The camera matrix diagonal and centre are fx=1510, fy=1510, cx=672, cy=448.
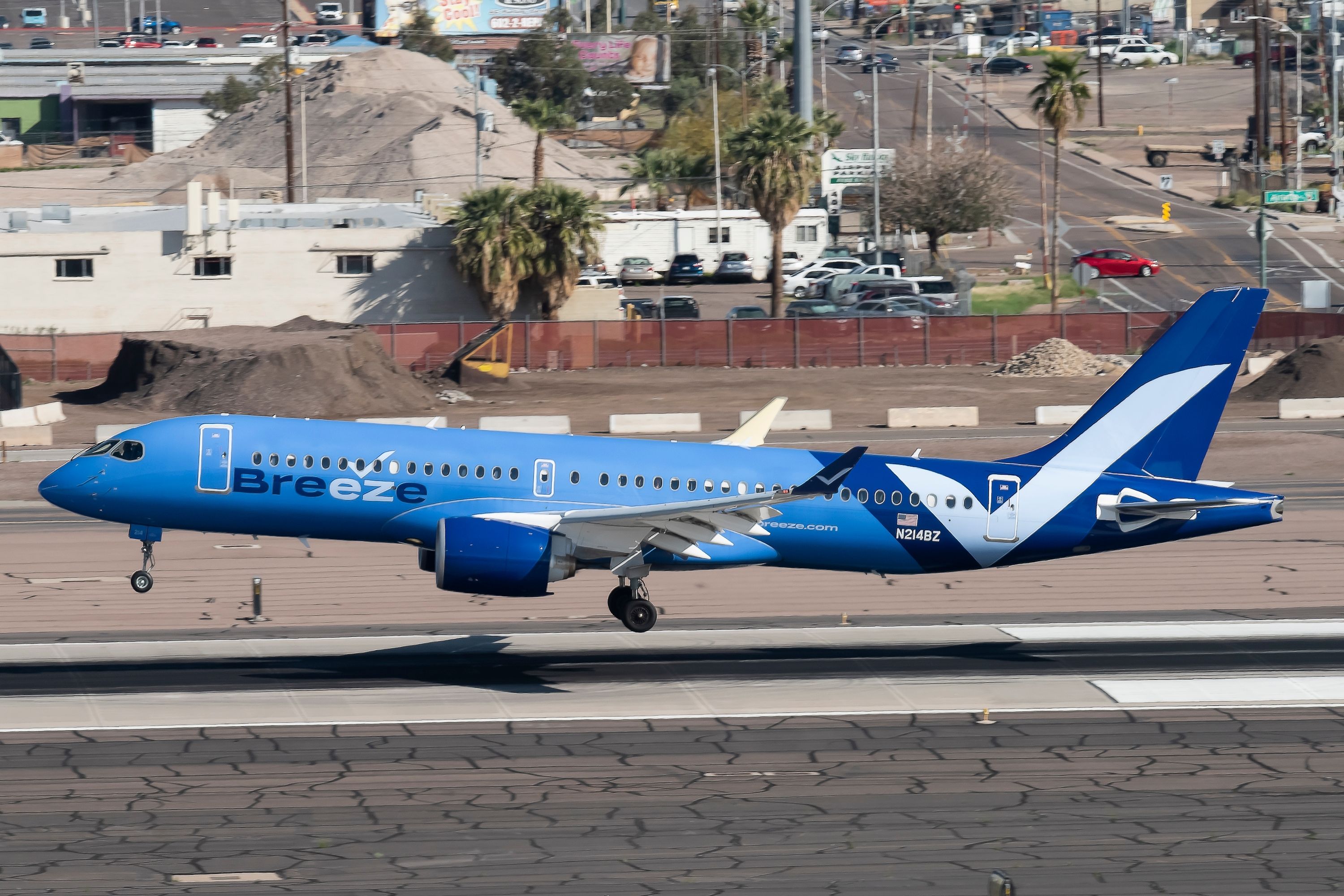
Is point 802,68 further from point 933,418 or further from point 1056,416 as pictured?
point 1056,416

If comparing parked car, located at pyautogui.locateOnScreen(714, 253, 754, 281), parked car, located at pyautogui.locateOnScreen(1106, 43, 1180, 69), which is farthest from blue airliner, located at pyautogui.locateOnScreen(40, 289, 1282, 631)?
parked car, located at pyautogui.locateOnScreen(1106, 43, 1180, 69)

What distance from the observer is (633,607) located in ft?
92.0

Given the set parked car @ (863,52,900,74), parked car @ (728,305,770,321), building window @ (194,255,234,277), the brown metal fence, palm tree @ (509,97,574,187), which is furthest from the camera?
parked car @ (863,52,900,74)

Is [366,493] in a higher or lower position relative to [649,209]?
lower

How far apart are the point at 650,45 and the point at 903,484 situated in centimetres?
16496

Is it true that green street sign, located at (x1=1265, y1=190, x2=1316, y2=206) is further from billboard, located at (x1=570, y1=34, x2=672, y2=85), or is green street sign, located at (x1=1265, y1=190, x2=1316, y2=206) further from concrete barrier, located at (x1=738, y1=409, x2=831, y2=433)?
billboard, located at (x1=570, y1=34, x2=672, y2=85)

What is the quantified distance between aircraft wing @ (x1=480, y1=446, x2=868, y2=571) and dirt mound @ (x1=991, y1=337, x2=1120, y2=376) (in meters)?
48.0

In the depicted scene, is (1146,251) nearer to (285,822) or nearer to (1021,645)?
(1021,645)

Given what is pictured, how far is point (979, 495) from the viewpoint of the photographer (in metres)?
29.6

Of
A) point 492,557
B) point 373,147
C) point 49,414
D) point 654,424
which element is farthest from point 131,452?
point 373,147

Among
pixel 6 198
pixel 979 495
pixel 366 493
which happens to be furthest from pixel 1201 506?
pixel 6 198

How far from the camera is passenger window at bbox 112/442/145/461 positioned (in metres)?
A: 28.0

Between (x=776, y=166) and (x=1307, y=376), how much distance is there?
110 feet

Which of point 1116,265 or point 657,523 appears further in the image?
point 1116,265
